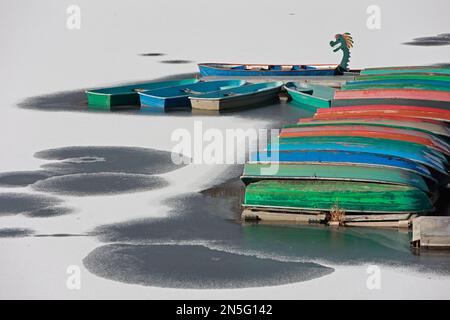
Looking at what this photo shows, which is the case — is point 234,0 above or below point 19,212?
above

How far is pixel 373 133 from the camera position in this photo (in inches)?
953

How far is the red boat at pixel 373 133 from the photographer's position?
78.9 ft

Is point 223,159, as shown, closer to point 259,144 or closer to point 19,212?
point 259,144

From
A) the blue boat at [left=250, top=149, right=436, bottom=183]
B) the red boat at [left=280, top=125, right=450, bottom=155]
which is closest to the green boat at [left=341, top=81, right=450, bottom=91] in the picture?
the red boat at [left=280, top=125, right=450, bottom=155]

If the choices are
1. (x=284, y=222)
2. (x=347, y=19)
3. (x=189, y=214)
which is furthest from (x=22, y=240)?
(x=347, y=19)

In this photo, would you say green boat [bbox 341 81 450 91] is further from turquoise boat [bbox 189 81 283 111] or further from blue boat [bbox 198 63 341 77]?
blue boat [bbox 198 63 341 77]

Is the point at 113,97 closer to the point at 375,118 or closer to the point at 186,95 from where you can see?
the point at 186,95

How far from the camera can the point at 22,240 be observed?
21.0 meters

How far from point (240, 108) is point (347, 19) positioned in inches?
774

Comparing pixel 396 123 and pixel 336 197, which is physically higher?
pixel 396 123

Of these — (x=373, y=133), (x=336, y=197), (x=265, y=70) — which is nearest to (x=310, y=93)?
(x=265, y=70)

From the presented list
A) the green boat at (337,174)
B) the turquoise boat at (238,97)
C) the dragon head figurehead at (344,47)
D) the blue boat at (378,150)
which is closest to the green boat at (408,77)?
the turquoise boat at (238,97)

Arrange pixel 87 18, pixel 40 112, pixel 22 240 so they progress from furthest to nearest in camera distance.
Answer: pixel 87 18
pixel 40 112
pixel 22 240

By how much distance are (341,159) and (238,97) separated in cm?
1245
